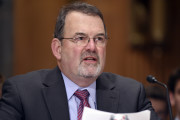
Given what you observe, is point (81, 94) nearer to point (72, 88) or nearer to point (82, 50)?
point (72, 88)

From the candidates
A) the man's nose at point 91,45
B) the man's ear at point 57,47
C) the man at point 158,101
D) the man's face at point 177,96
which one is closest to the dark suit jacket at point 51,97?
the man's ear at point 57,47

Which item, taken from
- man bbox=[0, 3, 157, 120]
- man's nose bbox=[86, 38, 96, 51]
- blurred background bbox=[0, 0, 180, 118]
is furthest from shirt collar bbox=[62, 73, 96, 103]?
blurred background bbox=[0, 0, 180, 118]

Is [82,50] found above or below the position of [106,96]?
above

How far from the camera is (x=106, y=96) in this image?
285 cm

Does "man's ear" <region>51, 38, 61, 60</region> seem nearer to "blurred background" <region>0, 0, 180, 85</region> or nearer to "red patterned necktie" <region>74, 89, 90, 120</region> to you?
"red patterned necktie" <region>74, 89, 90, 120</region>

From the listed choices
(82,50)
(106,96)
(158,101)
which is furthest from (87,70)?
(158,101)

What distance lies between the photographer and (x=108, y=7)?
20.4 ft

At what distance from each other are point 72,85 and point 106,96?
29 cm

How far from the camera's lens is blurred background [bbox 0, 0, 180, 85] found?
20.2 ft

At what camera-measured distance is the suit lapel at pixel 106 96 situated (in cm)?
279

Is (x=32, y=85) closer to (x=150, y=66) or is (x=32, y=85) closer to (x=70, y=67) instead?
(x=70, y=67)

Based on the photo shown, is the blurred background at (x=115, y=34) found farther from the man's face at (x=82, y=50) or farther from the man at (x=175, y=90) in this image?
the man's face at (x=82, y=50)

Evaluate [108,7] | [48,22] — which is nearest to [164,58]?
[108,7]

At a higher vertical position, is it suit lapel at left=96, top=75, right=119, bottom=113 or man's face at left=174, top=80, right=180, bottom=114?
suit lapel at left=96, top=75, right=119, bottom=113
